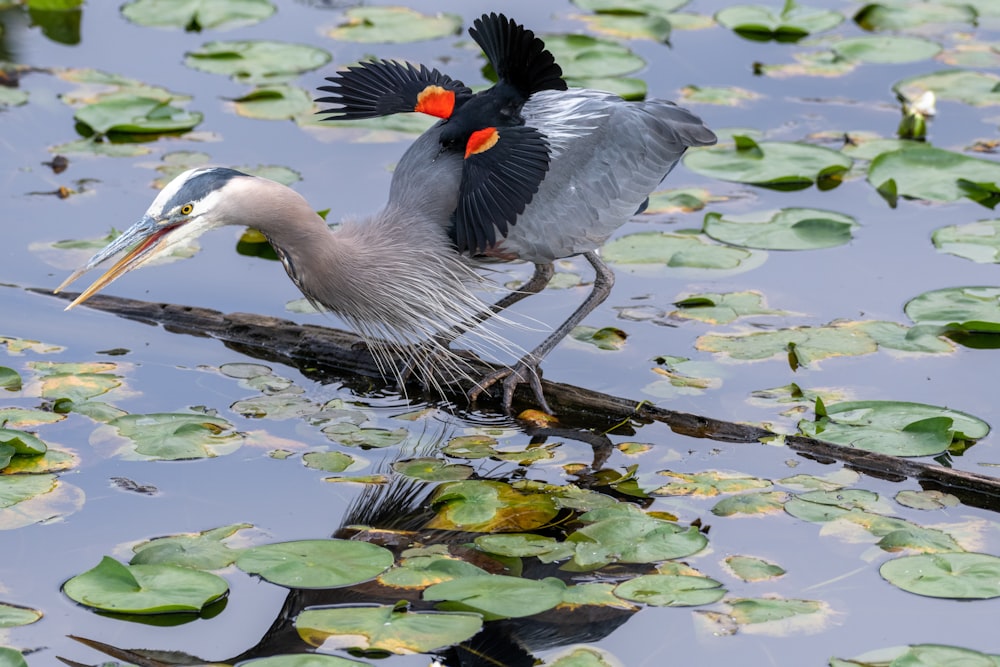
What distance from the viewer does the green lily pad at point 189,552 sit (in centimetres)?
352

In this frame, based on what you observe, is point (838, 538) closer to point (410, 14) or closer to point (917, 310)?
point (917, 310)

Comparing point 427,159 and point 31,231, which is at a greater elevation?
point 427,159

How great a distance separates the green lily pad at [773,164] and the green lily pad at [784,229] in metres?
0.32

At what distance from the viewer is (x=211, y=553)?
11.7 ft

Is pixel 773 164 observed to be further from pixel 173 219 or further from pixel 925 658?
pixel 925 658

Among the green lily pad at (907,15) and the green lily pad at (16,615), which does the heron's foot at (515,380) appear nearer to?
the green lily pad at (16,615)

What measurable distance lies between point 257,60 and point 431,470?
3700 mm

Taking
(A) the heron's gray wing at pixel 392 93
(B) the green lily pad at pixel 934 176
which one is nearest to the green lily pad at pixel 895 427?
(A) the heron's gray wing at pixel 392 93

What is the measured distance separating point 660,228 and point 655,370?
120 centimetres

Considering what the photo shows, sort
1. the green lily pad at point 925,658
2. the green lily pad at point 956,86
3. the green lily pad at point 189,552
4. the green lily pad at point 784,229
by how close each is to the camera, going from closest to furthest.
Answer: the green lily pad at point 925,658 < the green lily pad at point 189,552 < the green lily pad at point 784,229 < the green lily pad at point 956,86

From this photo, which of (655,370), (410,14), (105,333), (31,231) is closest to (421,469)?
(655,370)

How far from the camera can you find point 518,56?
4.42 m

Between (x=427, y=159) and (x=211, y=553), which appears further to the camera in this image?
(x=427, y=159)

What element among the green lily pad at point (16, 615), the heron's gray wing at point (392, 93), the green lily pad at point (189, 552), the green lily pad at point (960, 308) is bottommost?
the green lily pad at point (16, 615)
